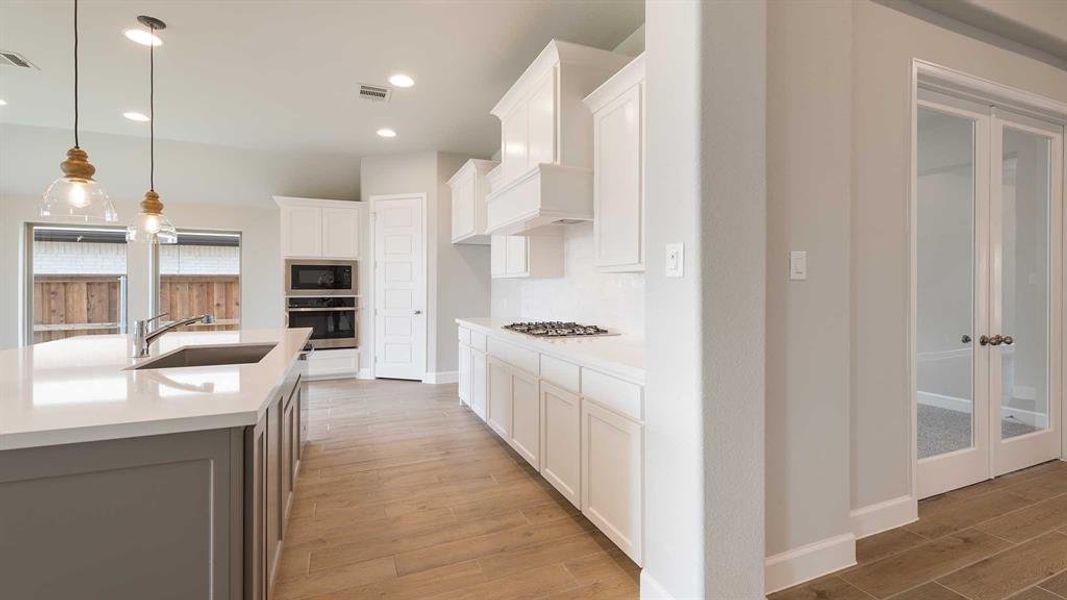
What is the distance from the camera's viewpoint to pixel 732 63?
5.15 ft

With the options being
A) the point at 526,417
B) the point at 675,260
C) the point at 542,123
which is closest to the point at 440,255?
the point at 542,123

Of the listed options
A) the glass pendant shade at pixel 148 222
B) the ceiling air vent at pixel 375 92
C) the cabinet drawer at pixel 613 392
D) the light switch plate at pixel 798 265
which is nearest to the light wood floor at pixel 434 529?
the cabinet drawer at pixel 613 392

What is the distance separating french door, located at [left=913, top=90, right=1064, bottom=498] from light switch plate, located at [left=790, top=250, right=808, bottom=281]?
881 millimetres

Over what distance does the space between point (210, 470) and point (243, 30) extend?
10.4 ft

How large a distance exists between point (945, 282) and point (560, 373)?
2.16m

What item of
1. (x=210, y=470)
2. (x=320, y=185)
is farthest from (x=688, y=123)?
(x=320, y=185)

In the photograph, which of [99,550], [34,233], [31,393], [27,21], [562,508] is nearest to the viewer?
[99,550]

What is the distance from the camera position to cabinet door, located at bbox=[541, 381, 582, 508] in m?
2.36

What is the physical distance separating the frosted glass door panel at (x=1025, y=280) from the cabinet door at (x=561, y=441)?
2.55 metres

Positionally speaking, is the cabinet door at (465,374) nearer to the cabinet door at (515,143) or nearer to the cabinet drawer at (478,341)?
the cabinet drawer at (478,341)

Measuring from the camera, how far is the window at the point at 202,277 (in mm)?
6520

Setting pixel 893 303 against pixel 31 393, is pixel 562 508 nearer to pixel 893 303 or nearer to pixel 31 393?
pixel 893 303

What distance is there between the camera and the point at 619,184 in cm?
265

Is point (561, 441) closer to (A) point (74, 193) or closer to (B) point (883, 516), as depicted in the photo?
(B) point (883, 516)
